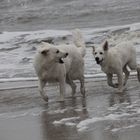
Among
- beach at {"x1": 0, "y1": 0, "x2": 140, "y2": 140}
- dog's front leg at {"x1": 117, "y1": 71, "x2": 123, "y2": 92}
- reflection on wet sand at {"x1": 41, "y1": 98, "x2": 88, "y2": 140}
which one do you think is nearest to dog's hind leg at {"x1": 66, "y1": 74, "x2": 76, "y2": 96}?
beach at {"x1": 0, "y1": 0, "x2": 140, "y2": 140}

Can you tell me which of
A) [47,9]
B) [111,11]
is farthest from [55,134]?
[47,9]

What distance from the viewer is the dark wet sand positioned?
6715 mm

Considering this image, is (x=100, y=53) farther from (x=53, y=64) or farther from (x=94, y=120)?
(x=94, y=120)

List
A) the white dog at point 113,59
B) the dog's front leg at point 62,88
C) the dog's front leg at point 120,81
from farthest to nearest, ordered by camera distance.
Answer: the dog's front leg at point 120,81, the white dog at point 113,59, the dog's front leg at point 62,88

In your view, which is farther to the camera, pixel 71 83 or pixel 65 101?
pixel 71 83

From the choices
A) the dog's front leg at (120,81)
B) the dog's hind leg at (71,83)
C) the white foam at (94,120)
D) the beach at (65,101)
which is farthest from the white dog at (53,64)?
the white foam at (94,120)

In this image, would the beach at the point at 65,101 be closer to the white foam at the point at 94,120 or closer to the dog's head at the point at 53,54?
the white foam at the point at 94,120

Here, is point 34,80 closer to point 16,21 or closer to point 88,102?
point 88,102

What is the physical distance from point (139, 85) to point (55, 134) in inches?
164

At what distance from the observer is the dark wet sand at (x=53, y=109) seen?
6715mm

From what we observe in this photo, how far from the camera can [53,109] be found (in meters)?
8.85

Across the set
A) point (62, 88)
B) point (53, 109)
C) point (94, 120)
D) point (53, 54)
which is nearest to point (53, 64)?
point (53, 54)

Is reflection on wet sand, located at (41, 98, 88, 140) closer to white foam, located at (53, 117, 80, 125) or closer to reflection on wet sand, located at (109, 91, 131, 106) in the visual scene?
white foam, located at (53, 117, 80, 125)

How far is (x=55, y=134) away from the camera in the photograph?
22.6 feet
